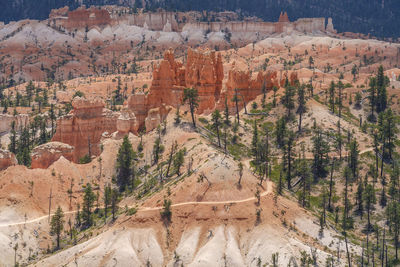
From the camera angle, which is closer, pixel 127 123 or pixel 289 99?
pixel 127 123

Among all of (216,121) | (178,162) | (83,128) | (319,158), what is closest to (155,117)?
(216,121)

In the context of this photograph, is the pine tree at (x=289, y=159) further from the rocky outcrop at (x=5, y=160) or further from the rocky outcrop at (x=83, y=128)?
the rocky outcrop at (x=5, y=160)

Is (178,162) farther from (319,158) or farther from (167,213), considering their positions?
(319,158)

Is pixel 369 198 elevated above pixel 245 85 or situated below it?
below

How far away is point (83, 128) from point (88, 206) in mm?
33367

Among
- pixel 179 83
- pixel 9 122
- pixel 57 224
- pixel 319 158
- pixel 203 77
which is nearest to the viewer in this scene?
pixel 57 224

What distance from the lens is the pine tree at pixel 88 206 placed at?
8456 centimetres

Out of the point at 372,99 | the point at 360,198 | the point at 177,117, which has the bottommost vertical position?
the point at 360,198

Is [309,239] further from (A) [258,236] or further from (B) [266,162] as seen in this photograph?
(B) [266,162]

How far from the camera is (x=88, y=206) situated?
86.1 meters

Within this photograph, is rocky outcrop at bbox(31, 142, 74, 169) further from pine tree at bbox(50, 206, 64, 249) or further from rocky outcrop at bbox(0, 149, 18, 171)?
pine tree at bbox(50, 206, 64, 249)

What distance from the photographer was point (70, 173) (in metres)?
94.5

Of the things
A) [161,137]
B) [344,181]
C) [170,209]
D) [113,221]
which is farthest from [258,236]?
[161,137]

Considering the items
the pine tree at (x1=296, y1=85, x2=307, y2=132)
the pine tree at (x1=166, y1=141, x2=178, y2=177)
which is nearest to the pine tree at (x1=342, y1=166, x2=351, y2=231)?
the pine tree at (x1=296, y1=85, x2=307, y2=132)
